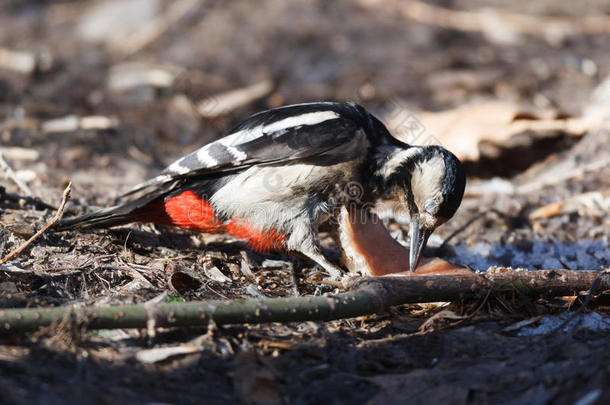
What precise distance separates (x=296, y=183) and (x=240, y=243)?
622 millimetres

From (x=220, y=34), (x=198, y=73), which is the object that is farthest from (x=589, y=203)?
(x=220, y=34)

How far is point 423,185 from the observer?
11.6ft

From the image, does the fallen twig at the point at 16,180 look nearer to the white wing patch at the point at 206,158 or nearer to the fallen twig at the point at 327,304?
the white wing patch at the point at 206,158

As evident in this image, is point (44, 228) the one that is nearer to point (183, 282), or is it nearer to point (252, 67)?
point (183, 282)

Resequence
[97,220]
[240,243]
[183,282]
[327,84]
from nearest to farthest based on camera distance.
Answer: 1. [183,282]
2. [97,220]
3. [240,243]
4. [327,84]

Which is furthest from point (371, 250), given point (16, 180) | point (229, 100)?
point (229, 100)

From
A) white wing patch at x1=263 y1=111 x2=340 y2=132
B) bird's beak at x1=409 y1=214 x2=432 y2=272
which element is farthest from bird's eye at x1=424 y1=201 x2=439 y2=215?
white wing patch at x1=263 y1=111 x2=340 y2=132

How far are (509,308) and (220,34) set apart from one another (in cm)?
656

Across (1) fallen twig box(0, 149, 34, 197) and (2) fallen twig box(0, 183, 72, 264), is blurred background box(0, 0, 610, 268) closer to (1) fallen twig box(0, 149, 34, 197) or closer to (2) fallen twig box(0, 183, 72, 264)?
(1) fallen twig box(0, 149, 34, 197)

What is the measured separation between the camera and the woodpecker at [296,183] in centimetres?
→ 344

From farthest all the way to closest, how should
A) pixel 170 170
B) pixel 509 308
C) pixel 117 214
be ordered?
pixel 170 170
pixel 117 214
pixel 509 308

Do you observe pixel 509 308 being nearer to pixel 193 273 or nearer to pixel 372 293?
pixel 372 293

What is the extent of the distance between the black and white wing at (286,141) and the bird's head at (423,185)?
208 mm

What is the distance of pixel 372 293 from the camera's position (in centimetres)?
252
